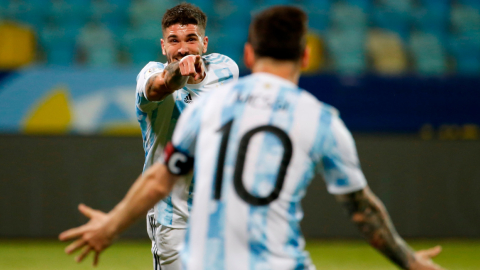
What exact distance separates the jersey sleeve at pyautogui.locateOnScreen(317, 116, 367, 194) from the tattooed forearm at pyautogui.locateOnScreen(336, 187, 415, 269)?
6 centimetres

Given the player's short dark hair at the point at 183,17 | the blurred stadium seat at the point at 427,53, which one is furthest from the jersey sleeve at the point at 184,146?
the blurred stadium seat at the point at 427,53

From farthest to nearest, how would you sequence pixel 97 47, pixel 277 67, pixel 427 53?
pixel 427 53 → pixel 97 47 → pixel 277 67

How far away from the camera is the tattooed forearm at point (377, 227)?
2.21m

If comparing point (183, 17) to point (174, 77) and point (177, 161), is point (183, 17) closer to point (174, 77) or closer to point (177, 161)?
point (174, 77)

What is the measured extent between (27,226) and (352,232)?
165 inches

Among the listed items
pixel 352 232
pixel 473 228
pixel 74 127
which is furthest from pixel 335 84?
pixel 74 127

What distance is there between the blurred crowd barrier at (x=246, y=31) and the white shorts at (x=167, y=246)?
5.55m

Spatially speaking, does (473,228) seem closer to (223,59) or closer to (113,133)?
(113,133)

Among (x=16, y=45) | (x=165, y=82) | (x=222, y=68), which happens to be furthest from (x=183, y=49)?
(x=16, y=45)

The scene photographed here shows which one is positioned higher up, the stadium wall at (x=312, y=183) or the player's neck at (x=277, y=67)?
the player's neck at (x=277, y=67)

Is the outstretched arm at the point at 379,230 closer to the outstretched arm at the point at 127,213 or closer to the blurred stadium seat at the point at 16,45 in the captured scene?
the outstretched arm at the point at 127,213

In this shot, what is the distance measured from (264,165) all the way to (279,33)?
46 centimetres

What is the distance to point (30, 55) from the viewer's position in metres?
9.05

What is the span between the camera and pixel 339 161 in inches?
84.2
